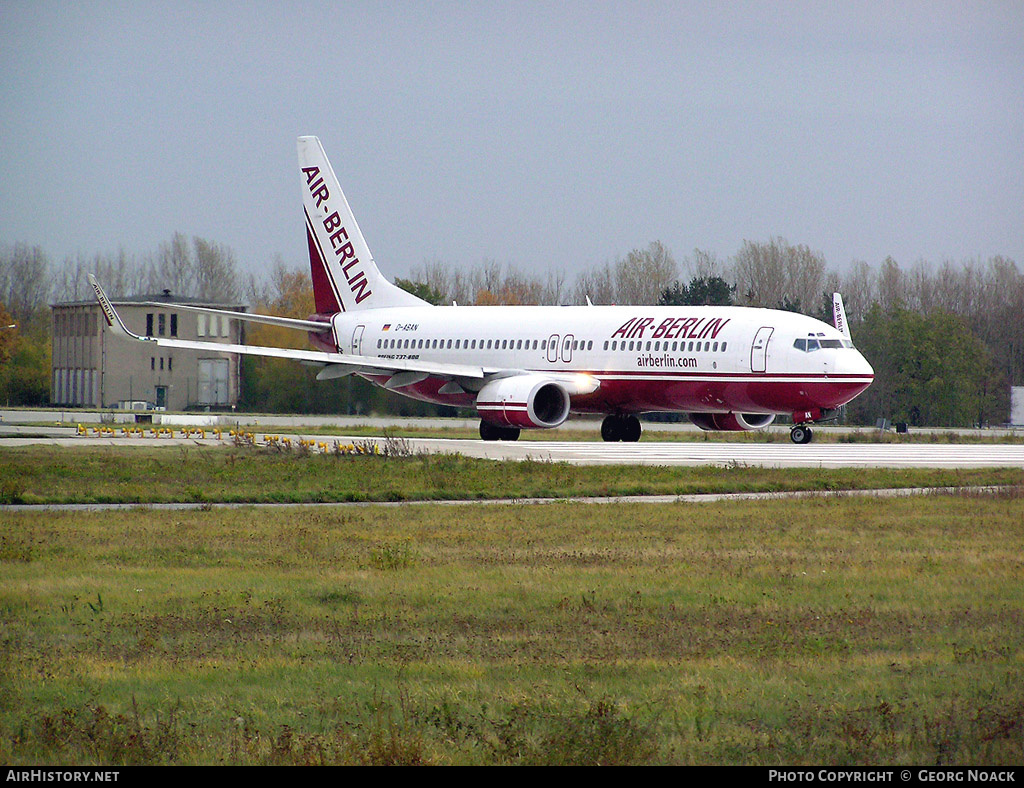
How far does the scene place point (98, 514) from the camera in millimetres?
20156

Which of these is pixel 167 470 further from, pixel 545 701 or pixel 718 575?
pixel 545 701

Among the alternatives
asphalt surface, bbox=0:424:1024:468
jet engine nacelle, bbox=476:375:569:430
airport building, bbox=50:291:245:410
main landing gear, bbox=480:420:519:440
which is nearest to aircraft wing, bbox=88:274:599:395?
jet engine nacelle, bbox=476:375:569:430

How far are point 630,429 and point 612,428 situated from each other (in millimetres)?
555

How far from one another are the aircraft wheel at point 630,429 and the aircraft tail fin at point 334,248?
1153cm

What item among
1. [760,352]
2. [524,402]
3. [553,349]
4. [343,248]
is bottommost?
[524,402]

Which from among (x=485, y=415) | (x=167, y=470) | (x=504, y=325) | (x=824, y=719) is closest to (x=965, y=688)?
(x=824, y=719)

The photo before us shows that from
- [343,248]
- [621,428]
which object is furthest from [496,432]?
[343,248]

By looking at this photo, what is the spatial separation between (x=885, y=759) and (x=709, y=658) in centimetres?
264

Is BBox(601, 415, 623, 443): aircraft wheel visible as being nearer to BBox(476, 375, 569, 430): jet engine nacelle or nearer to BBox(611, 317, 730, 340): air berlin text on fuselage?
BBox(476, 375, 569, 430): jet engine nacelle

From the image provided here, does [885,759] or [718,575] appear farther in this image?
[718,575]

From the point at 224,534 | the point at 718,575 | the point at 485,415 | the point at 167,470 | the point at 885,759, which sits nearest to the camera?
the point at 885,759

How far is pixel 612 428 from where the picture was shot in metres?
41.5

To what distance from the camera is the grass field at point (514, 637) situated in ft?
25.8

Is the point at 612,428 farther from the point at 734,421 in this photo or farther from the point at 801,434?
the point at 801,434
